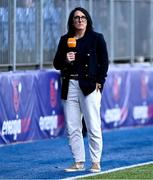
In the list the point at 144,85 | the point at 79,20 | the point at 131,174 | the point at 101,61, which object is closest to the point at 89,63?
the point at 101,61

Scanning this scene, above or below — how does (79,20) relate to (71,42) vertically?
above

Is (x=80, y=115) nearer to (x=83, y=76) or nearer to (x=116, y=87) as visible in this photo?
(x=83, y=76)

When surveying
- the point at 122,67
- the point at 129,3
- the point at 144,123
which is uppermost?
the point at 129,3

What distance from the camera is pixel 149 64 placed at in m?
19.1

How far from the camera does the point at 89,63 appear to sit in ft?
35.5

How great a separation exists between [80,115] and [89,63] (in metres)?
0.68

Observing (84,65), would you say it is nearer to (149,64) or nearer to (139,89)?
(139,89)

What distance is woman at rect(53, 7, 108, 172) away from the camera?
1080 centimetres

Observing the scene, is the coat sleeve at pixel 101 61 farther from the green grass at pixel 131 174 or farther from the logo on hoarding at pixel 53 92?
the logo on hoarding at pixel 53 92

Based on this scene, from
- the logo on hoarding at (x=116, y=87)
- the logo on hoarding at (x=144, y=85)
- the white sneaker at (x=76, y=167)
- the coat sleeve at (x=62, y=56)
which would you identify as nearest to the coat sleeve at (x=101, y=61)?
the coat sleeve at (x=62, y=56)

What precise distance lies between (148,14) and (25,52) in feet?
14.4

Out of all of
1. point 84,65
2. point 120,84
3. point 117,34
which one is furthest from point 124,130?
point 84,65

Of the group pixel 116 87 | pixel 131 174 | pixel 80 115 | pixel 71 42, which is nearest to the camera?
pixel 131 174

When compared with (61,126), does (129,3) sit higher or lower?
higher
